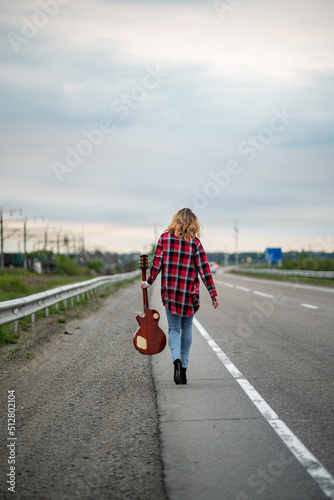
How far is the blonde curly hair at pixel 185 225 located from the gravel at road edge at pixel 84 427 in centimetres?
184

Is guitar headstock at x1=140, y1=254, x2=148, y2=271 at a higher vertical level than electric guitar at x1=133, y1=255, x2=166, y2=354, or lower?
higher

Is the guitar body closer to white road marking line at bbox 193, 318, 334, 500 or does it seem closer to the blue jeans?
the blue jeans

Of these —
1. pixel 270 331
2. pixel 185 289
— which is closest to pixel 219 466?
pixel 185 289

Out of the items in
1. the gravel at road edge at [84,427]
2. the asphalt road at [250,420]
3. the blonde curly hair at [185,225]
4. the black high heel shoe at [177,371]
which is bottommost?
the gravel at road edge at [84,427]

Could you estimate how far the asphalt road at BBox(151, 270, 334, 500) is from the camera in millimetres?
3613

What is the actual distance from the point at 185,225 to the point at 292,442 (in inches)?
115

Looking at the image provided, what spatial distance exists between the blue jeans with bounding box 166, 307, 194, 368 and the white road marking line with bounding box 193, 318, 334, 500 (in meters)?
0.74

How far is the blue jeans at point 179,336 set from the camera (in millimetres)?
6625

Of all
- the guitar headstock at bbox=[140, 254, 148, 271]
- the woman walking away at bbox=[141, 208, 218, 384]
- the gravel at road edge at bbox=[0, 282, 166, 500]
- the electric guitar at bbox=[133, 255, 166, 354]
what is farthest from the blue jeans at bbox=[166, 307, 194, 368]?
the guitar headstock at bbox=[140, 254, 148, 271]

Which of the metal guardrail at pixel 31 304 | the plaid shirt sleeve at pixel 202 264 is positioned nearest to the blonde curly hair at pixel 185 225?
the plaid shirt sleeve at pixel 202 264

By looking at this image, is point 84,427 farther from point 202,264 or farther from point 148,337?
point 202,264

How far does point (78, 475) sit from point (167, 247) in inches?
129

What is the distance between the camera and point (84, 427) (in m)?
4.88

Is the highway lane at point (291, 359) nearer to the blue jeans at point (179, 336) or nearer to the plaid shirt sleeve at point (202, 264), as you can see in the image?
the blue jeans at point (179, 336)
